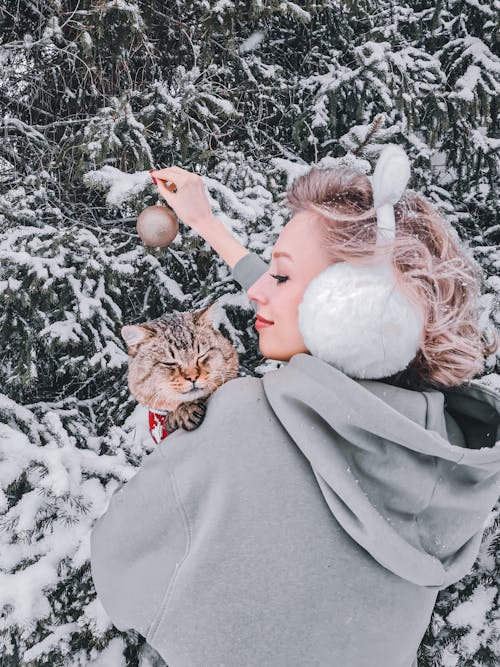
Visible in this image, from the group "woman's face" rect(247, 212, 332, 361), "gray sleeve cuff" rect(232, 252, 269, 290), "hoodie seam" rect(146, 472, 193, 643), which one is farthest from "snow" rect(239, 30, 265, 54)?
"hoodie seam" rect(146, 472, 193, 643)

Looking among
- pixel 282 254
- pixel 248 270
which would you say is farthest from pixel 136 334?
pixel 282 254

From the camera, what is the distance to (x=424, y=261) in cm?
135

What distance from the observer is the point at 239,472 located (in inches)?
47.8

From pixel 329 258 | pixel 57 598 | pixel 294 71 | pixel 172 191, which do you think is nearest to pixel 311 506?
pixel 329 258

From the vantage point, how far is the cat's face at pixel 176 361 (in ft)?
5.46

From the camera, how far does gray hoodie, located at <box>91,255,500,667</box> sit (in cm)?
118

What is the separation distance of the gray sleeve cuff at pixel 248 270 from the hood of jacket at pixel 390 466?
0.78 m

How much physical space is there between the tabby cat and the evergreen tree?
2.51 feet

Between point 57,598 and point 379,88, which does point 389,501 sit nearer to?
point 57,598

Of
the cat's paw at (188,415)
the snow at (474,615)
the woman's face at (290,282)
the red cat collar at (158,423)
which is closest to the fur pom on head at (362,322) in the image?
the woman's face at (290,282)

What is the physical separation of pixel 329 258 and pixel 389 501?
25.4 inches

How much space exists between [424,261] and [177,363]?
0.84 meters

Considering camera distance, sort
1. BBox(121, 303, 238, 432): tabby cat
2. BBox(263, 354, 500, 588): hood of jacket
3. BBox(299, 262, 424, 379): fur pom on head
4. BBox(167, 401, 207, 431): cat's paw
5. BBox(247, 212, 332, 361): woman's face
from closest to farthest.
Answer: BBox(263, 354, 500, 588): hood of jacket, BBox(299, 262, 424, 379): fur pom on head, BBox(167, 401, 207, 431): cat's paw, BBox(247, 212, 332, 361): woman's face, BBox(121, 303, 238, 432): tabby cat

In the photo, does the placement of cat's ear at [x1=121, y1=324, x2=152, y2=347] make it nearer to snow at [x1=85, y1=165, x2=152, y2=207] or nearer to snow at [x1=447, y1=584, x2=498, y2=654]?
snow at [x1=85, y1=165, x2=152, y2=207]
